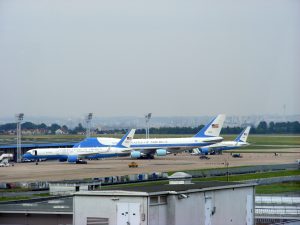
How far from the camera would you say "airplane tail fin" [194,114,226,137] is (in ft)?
263

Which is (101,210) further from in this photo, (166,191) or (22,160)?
(22,160)

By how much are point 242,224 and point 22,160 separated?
51.8 metres

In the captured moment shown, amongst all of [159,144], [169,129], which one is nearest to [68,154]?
[159,144]

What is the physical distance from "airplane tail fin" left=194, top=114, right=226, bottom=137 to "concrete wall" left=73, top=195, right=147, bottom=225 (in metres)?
64.6

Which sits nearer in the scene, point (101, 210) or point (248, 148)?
point (101, 210)

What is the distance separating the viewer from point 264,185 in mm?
32812

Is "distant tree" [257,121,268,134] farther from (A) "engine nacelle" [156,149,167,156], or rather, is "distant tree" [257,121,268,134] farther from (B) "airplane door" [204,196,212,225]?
(B) "airplane door" [204,196,212,225]

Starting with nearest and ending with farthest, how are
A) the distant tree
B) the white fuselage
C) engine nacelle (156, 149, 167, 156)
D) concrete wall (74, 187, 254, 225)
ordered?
concrete wall (74, 187, 254, 225) → engine nacelle (156, 149, 167, 156) → the white fuselage → the distant tree

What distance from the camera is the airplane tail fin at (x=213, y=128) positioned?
80.1 m

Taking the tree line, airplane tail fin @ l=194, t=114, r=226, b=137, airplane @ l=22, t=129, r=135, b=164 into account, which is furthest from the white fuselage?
the tree line

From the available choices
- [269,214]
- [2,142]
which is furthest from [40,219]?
[2,142]

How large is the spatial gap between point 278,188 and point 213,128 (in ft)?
163

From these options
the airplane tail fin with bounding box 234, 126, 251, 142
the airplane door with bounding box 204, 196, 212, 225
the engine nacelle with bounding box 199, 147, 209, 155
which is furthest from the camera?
the airplane tail fin with bounding box 234, 126, 251, 142

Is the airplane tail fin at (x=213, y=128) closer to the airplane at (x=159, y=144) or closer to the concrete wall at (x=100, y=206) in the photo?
the airplane at (x=159, y=144)
